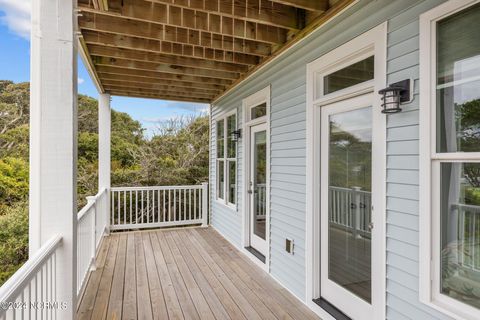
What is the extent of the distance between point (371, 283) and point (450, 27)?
188 centimetres

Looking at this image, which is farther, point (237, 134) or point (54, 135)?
point (237, 134)

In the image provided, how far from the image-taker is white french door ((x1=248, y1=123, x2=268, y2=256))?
14.0 ft

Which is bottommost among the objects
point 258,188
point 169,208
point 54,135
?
point 169,208

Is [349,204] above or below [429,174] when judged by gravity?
below

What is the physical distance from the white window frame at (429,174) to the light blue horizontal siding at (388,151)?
0.06 metres

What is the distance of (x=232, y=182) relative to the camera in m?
5.43

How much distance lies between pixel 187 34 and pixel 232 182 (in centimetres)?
287

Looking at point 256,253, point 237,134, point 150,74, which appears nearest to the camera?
point 256,253

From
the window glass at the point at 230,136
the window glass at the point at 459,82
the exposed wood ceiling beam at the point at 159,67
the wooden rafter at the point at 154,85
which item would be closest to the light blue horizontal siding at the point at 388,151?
the window glass at the point at 459,82

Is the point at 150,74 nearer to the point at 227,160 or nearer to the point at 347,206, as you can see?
the point at 227,160

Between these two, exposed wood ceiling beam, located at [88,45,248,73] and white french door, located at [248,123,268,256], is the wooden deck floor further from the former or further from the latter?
exposed wood ceiling beam, located at [88,45,248,73]

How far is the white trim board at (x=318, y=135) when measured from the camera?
2170 millimetres

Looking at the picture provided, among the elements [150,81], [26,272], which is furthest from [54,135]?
[150,81]

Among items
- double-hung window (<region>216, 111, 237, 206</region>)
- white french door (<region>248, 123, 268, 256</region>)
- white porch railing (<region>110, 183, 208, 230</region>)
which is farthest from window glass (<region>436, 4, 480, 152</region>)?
white porch railing (<region>110, 183, 208, 230</region>)
